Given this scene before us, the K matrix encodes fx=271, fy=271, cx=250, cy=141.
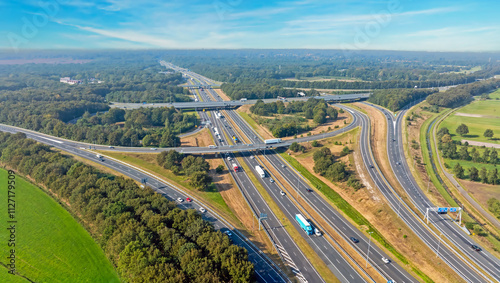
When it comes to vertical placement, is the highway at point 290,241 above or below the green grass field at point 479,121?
below

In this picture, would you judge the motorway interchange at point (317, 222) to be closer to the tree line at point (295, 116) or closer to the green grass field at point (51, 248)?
the tree line at point (295, 116)

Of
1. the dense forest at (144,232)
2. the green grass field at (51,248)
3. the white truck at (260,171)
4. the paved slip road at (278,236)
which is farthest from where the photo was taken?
the white truck at (260,171)

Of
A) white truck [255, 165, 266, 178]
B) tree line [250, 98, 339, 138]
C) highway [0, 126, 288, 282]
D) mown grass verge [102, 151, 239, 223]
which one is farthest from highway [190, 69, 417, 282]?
tree line [250, 98, 339, 138]

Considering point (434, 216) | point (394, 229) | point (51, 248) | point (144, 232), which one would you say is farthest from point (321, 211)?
point (51, 248)

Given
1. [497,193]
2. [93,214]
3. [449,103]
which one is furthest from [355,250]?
[449,103]

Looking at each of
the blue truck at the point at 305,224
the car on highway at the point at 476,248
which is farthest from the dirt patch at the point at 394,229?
the blue truck at the point at 305,224

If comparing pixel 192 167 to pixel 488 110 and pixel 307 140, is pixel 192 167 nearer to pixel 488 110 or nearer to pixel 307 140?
pixel 307 140
